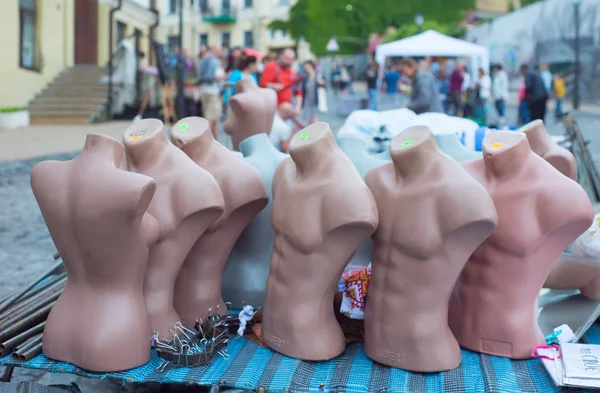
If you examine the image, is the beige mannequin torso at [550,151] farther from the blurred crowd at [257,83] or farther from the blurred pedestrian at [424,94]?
the blurred pedestrian at [424,94]

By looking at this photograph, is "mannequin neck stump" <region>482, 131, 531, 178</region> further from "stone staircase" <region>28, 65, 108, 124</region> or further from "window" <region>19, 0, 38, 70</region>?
"window" <region>19, 0, 38, 70</region>

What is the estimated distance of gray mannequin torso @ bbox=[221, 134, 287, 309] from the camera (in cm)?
266

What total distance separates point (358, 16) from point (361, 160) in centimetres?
2901

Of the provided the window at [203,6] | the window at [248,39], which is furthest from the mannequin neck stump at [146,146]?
the window at [203,6]

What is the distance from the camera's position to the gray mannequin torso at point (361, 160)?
2.74m

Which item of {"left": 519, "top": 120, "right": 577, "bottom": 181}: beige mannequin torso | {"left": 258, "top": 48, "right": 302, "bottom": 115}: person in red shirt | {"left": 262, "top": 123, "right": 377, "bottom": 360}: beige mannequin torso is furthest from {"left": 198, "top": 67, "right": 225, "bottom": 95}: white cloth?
{"left": 262, "top": 123, "right": 377, "bottom": 360}: beige mannequin torso

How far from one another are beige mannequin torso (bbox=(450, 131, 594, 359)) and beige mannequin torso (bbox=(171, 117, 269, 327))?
30.7 inches

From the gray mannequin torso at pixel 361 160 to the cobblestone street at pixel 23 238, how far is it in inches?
38.4

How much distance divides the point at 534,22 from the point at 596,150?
14.8 meters

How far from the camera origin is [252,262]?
2676 millimetres

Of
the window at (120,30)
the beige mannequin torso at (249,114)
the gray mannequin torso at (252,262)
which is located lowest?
the gray mannequin torso at (252,262)

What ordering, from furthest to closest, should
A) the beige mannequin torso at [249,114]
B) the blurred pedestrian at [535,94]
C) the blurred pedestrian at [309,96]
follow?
the blurred pedestrian at [309,96], the blurred pedestrian at [535,94], the beige mannequin torso at [249,114]

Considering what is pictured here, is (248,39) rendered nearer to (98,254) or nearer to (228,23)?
(228,23)

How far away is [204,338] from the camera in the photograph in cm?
227
